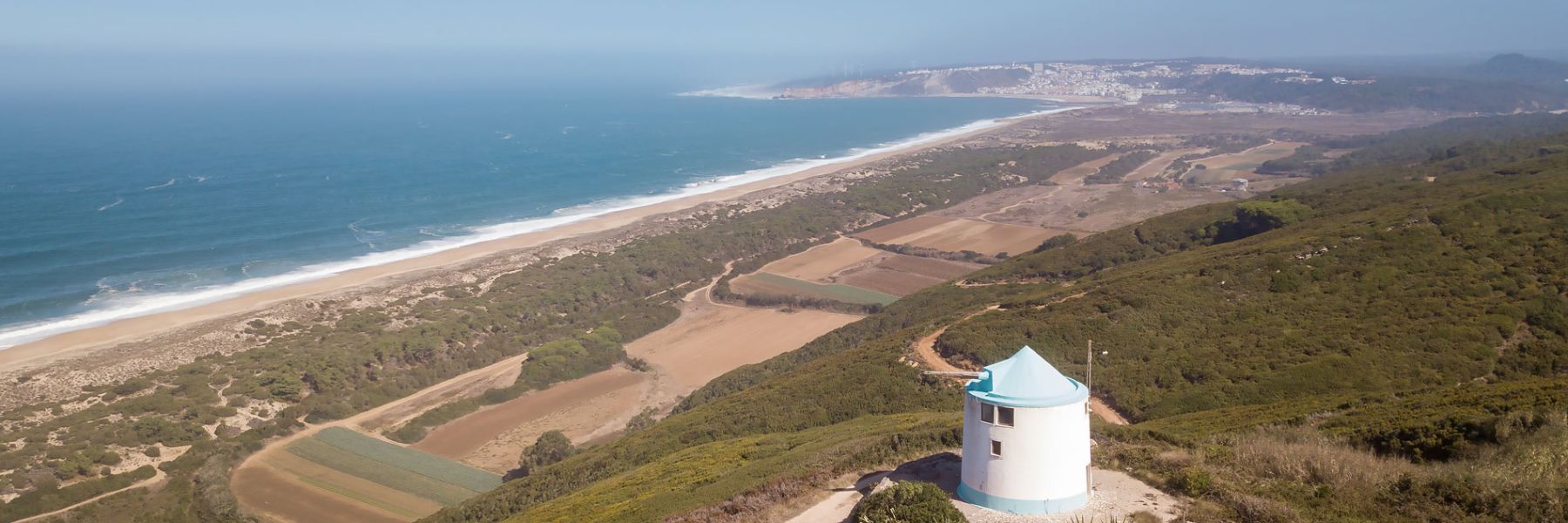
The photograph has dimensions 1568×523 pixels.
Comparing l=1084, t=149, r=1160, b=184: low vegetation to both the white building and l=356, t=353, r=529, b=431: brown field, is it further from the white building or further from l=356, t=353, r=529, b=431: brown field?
the white building

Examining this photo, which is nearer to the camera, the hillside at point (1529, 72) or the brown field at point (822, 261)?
the brown field at point (822, 261)

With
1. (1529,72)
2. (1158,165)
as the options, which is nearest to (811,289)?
(1158,165)

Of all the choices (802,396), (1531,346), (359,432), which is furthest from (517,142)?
(1531,346)

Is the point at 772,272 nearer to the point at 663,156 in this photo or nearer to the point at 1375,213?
the point at 1375,213

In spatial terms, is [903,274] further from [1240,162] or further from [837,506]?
[1240,162]

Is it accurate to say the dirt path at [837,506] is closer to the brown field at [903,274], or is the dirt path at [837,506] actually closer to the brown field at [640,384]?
the brown field at [640,384]

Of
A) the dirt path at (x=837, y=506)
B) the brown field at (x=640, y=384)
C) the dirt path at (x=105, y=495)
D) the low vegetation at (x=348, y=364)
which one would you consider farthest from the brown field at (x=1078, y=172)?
the dirt path at (x=837, y=506)
